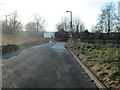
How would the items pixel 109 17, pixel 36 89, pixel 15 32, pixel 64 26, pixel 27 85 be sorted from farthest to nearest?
1. pixel 64 26
2. pixel 15 32
3. pixel 109 17
4. pixel 27 85
5. pixel 36 89

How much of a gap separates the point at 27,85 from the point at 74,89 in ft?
5.40

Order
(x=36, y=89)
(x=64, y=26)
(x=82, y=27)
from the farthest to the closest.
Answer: (x=64, y=26) < (x=82, y=27) < (x=36, y=89)

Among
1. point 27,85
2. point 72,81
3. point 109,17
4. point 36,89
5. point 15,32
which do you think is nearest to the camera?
point 36,89

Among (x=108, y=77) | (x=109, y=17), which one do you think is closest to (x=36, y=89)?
(x=108, y=77)

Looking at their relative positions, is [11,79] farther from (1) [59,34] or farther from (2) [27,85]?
(1) [59,34]

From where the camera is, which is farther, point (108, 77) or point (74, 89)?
point (108, 77)

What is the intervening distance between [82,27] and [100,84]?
256 feet

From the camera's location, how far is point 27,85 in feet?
23.0

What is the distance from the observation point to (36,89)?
6512 mm

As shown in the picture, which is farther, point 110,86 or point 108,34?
point 108,34

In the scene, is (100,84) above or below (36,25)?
below

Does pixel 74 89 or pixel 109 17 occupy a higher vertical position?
pixel 109 17

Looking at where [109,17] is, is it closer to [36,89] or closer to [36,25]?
Answer: [36,89]

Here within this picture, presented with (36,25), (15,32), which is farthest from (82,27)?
(15,32)
